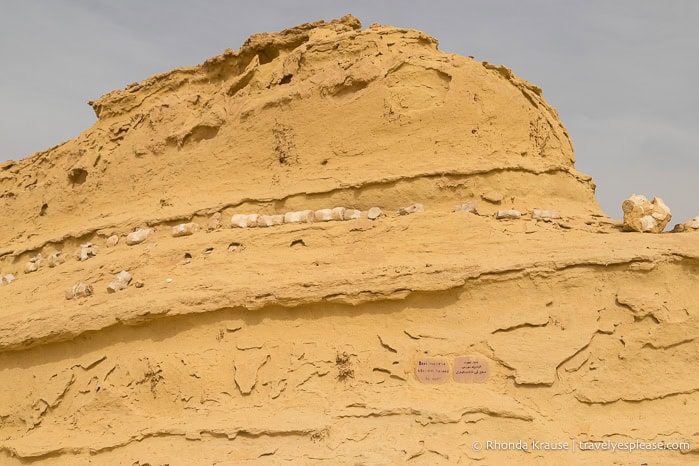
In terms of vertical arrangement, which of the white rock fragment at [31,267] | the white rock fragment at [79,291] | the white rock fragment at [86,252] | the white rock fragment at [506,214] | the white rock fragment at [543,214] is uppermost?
the white rock fragment at [31,267]

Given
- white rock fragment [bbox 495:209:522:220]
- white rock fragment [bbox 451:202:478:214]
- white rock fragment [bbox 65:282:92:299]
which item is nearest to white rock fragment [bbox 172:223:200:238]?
white rock fragment [bbox 65:282:92:299]

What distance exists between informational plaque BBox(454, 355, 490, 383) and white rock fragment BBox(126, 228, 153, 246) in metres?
4.13

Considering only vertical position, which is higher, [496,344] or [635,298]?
[635,298]

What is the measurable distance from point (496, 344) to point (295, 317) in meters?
1.86

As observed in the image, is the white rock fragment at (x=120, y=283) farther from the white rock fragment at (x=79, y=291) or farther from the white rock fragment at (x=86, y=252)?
the white rock fragment at (x=86, y=252)

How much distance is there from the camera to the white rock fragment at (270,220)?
723 centimetres

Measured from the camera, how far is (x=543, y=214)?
6629mm

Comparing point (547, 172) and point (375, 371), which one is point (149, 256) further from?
point (547, 172)

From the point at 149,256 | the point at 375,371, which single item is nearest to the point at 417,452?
the point at 375,371

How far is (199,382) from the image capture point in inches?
248

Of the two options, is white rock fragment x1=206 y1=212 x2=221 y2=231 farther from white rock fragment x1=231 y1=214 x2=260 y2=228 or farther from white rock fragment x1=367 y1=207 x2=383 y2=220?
white rock fragment x1=367 y1=207 x2=383 y2=220

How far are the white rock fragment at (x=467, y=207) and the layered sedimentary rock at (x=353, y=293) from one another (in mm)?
23

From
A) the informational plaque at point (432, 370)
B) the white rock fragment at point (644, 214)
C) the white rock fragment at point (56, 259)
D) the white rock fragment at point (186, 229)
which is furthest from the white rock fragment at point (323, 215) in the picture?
the white rock fragment at point (56, 259)

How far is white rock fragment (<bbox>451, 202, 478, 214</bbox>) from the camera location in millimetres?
6650
